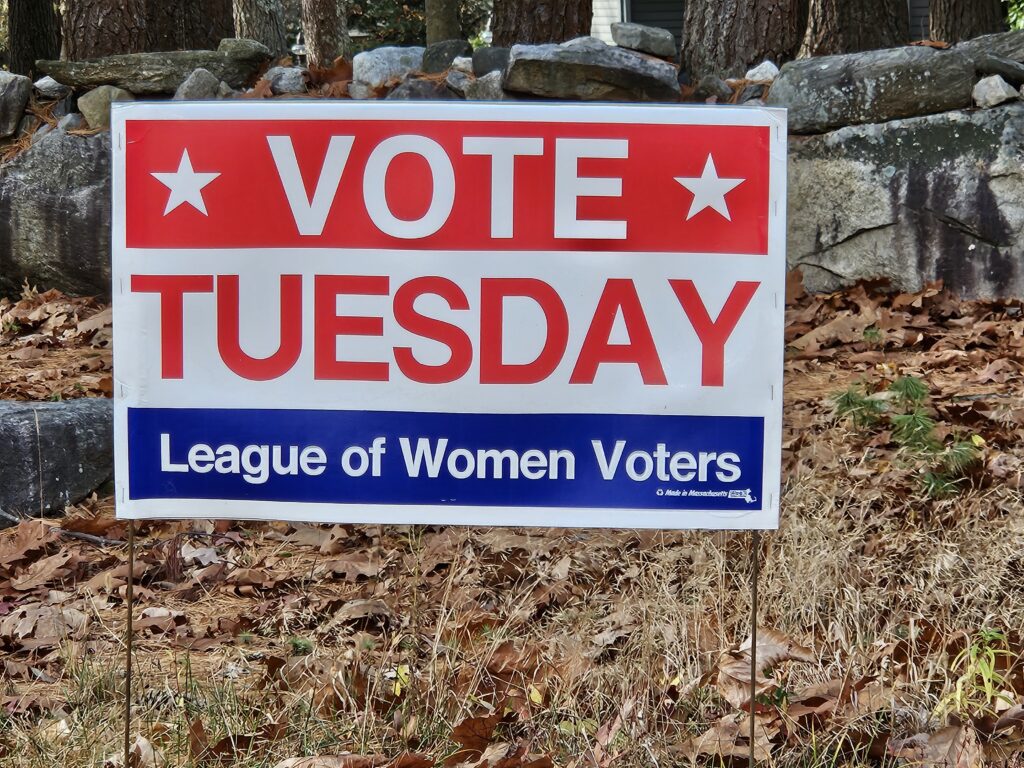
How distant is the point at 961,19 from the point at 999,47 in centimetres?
473

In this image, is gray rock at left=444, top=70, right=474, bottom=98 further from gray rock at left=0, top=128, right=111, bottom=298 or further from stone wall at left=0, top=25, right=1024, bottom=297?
gray rock at left=0, top=128, right=111, bottom=298

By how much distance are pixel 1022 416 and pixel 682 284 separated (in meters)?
2.40

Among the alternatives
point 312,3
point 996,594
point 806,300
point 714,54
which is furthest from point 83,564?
point 312,3

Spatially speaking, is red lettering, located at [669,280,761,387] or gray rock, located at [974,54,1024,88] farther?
gray rock, located at [974,54,1024,88]

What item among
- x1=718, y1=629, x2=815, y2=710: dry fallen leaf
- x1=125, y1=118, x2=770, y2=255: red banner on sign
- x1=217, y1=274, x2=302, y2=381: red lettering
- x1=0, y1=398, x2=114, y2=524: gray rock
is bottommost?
x1=718, y1=629, x2=815, y2=710: dry fallen leaf

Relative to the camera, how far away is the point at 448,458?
236 centimetres

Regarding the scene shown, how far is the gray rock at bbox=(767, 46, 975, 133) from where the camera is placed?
5.84m

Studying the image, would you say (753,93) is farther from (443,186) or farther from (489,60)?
(443,186)

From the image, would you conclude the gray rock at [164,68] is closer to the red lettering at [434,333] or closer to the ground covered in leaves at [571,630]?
the ground covered in leaves at [571,630]

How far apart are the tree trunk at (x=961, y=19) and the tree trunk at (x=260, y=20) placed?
619cm

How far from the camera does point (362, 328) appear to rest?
2.39m

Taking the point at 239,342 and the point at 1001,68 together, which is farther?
the point at 1001,68

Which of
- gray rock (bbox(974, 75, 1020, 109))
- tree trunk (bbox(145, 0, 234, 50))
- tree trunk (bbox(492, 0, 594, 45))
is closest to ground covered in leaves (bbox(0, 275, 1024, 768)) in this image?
gray rock (bbox(974, 75, 1020, 109))

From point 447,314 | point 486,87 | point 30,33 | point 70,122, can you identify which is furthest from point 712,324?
point 30,33
